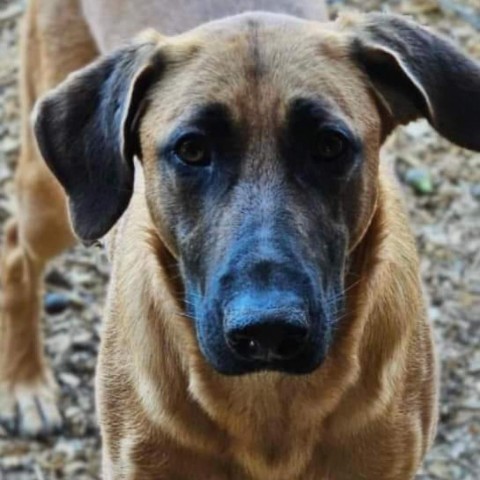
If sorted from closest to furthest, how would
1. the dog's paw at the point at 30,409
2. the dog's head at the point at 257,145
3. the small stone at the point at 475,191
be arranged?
the dog's head at the point at 257,145, the dog's paw at the point at 30,409, the small stone at the point at 475,191

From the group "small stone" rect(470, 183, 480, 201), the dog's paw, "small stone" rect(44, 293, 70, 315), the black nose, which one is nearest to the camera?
the black nose

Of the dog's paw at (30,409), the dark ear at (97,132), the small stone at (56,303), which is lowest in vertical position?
the dog's paw at (30,409)

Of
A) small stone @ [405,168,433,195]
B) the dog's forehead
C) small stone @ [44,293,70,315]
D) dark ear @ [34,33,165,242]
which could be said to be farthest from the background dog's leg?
small stone @ [405,168,433,195]

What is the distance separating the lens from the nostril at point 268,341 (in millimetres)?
2838

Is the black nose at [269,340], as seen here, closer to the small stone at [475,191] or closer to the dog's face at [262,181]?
the dog's face at [262,181]

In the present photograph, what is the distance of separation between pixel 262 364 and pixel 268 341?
0.53 ft

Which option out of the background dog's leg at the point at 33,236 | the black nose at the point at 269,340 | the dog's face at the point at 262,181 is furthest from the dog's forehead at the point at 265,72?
the background dog's leg at the point at 33,236

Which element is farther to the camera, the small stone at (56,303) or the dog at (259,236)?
the small stone at (56,303)

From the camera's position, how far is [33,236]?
4.93 meters

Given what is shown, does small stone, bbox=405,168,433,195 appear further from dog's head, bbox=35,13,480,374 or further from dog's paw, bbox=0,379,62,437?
dog's head, bbox=35,13,480,374

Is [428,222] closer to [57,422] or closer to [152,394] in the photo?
[57,422]

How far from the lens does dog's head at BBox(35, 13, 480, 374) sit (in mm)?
2941

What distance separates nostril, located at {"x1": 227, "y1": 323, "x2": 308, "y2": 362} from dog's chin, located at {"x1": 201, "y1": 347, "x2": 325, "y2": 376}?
0.04m

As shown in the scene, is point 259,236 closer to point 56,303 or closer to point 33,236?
point 33,236
